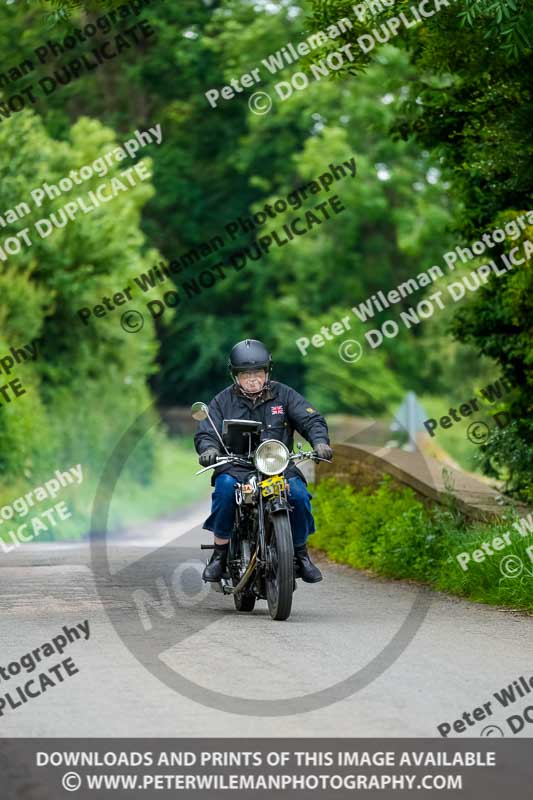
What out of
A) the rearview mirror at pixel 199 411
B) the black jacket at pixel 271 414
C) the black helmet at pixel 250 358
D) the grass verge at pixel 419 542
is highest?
the black helmet at pixel 250 358

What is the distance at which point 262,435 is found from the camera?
11.9 metres

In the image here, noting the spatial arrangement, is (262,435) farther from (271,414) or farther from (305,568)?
(305,568)

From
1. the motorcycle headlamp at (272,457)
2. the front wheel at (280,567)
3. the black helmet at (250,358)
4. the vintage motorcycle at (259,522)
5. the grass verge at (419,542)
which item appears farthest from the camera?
the grass verge at (419,542)

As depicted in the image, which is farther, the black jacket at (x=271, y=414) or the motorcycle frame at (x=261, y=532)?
the black jacket at (x=271, y=414)

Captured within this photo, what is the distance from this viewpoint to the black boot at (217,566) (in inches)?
466

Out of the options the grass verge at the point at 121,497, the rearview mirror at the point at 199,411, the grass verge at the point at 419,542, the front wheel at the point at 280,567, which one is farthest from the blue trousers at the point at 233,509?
the grass verge at the point at 121,497

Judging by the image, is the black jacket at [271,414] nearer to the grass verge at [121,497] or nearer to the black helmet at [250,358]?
the black helmet at [250,358]

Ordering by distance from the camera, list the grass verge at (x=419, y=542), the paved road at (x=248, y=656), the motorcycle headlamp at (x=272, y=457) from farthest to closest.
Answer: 1. the grass verge at (x=419, y=542)
2. the motorcycle headlamp at (x=272, y=457)
3. the paved road at (x=248, y=656)

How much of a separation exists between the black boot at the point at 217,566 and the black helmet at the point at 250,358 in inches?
50.6

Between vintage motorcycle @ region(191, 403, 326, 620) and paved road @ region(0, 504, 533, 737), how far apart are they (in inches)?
8.7

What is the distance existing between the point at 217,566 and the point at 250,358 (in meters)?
1.54

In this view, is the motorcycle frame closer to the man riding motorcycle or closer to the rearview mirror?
the man riding motorcycle

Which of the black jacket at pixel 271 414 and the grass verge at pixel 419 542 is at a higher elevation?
the black jacket at pixel 271 414

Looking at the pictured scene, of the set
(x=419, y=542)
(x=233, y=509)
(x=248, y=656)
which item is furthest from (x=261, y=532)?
(x=419, y=542)
